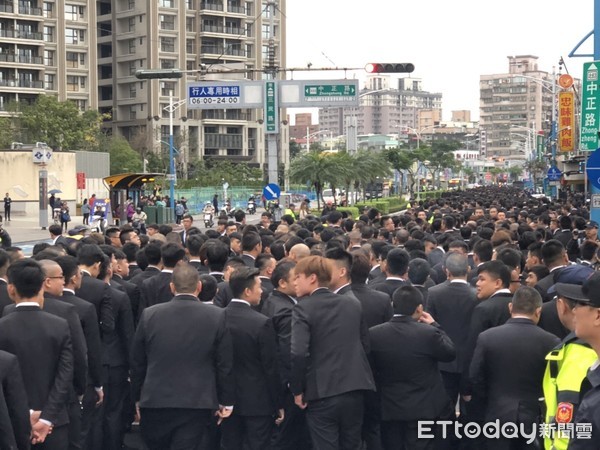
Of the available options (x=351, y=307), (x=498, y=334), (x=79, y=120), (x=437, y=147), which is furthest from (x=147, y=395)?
(x=437, y=147)

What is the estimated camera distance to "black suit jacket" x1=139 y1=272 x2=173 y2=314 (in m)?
9.61

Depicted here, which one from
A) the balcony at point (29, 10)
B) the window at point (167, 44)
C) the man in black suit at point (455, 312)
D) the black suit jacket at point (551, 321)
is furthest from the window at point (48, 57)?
the black suit jacket at point (551, 321)

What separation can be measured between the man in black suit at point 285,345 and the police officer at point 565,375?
2.76m

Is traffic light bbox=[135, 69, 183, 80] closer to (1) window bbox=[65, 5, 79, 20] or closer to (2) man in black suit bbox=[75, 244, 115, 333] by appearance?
(2) man in black suit bbox=[75, 244, 115, 333]

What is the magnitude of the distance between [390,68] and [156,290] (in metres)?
19.9

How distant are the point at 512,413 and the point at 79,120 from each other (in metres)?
70.7

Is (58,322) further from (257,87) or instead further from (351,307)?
(257,87)

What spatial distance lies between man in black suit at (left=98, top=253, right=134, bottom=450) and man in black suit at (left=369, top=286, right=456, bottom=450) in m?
2.58

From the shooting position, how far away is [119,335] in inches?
349

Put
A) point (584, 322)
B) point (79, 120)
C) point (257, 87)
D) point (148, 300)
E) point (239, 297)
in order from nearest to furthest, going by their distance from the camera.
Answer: point (584, 322), point (239, 297), point (148, 300), point (257, 87), point (79, 120)

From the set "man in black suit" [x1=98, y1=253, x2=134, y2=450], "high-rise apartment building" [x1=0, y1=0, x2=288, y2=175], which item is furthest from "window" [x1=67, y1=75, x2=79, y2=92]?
"man in black suit" [x1=98, y1=253, x2=134, y2=450]

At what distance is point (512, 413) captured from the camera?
702 cm

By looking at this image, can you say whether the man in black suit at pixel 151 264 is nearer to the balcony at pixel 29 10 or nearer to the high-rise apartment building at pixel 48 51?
the high-rise apartment building at pixel 48 51

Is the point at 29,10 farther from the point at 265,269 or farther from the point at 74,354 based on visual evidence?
the point at 74,354
